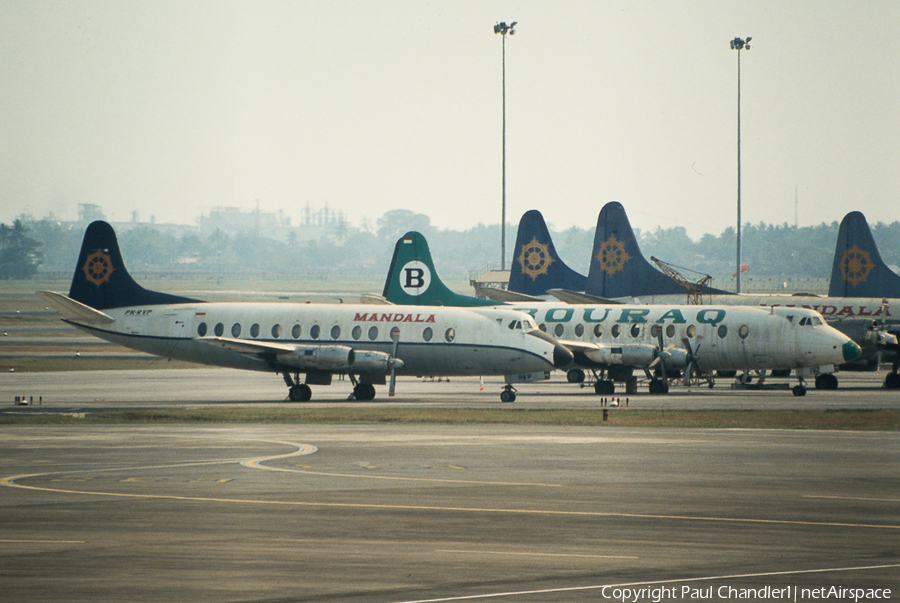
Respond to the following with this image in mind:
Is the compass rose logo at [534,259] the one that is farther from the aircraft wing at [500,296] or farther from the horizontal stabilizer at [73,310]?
the horizontal stabilizer at [73,310]

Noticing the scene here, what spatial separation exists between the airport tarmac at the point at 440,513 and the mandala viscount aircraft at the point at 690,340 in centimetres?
1785

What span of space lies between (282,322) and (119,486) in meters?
26.0

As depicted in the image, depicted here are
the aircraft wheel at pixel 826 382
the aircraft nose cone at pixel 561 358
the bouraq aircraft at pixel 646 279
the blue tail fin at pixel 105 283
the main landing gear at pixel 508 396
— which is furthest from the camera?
the bouraq aircraft at pixel 646 279

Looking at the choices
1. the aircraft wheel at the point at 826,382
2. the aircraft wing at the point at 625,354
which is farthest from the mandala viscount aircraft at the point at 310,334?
the aircraft wheel at the point at 826,382

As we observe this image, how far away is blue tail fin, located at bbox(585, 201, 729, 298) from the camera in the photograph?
71.5 m

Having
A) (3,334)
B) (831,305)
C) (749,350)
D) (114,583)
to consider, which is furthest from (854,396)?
(3,334)

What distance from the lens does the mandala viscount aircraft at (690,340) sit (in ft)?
Result: 160

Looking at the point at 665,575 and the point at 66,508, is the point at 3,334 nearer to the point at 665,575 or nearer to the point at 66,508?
the point at 66,508

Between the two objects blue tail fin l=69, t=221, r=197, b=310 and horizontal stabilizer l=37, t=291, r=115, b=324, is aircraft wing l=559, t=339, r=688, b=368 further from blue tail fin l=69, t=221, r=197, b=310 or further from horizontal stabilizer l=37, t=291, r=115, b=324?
horizontal stabilizer l=37, t=291, r=115, b=324

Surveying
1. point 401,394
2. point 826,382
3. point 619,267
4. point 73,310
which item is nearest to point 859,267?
point 619,267

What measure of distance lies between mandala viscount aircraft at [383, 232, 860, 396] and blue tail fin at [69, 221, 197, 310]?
610 inches

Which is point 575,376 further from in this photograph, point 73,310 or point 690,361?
point 73,310

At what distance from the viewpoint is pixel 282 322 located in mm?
46406

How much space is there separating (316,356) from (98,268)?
11.9m
